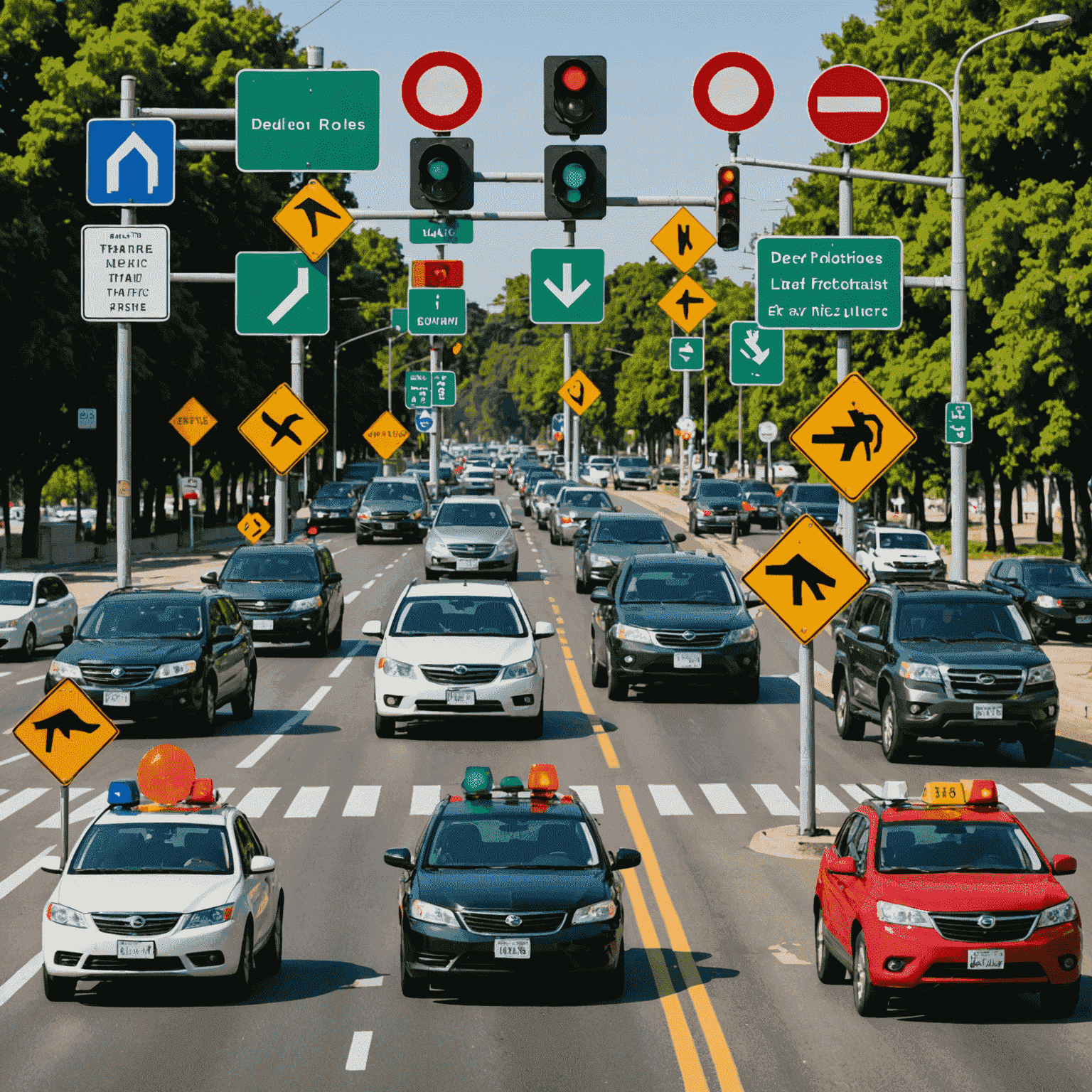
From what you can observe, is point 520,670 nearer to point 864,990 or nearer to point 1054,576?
point 864,990

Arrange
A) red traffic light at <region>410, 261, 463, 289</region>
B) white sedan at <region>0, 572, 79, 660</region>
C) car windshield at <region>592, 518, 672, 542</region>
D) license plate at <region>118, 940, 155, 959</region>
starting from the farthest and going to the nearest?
red traffic light at <region>410, 261, 463, 289</region> → car windshield at <region>592, 518, 672, 542</region> → white sedan at <region>0, 572, 79, 660</region> → license plate at <region>118, 940, 155, 959</region>

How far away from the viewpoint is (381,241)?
138 metres

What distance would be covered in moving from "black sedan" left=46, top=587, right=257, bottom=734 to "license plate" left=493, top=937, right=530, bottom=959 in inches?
465

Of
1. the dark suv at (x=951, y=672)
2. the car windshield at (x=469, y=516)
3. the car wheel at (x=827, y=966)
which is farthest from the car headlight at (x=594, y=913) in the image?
the car windshield at (x=469, y=516)

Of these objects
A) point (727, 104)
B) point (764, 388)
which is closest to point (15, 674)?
point (727, 104)

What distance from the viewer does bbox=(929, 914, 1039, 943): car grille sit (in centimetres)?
1084

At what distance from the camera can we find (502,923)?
1117cm

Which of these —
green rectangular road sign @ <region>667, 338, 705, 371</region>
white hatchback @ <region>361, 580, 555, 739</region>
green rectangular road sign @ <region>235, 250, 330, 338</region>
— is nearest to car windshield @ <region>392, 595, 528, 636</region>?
white hatchback @ <region>361, 580, 555, 739</region>

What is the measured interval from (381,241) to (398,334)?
22.8 ft

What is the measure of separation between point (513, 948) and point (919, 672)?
1086cm

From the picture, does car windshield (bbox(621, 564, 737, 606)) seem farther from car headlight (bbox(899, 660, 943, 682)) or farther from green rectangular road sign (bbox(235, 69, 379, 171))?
green rectangular road sign (bbox(235, 69, 379, 171))

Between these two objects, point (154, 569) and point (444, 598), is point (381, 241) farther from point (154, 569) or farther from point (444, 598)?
point (444, 598)

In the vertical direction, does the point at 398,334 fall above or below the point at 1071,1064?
above

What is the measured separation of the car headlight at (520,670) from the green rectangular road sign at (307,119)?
6192 mm
